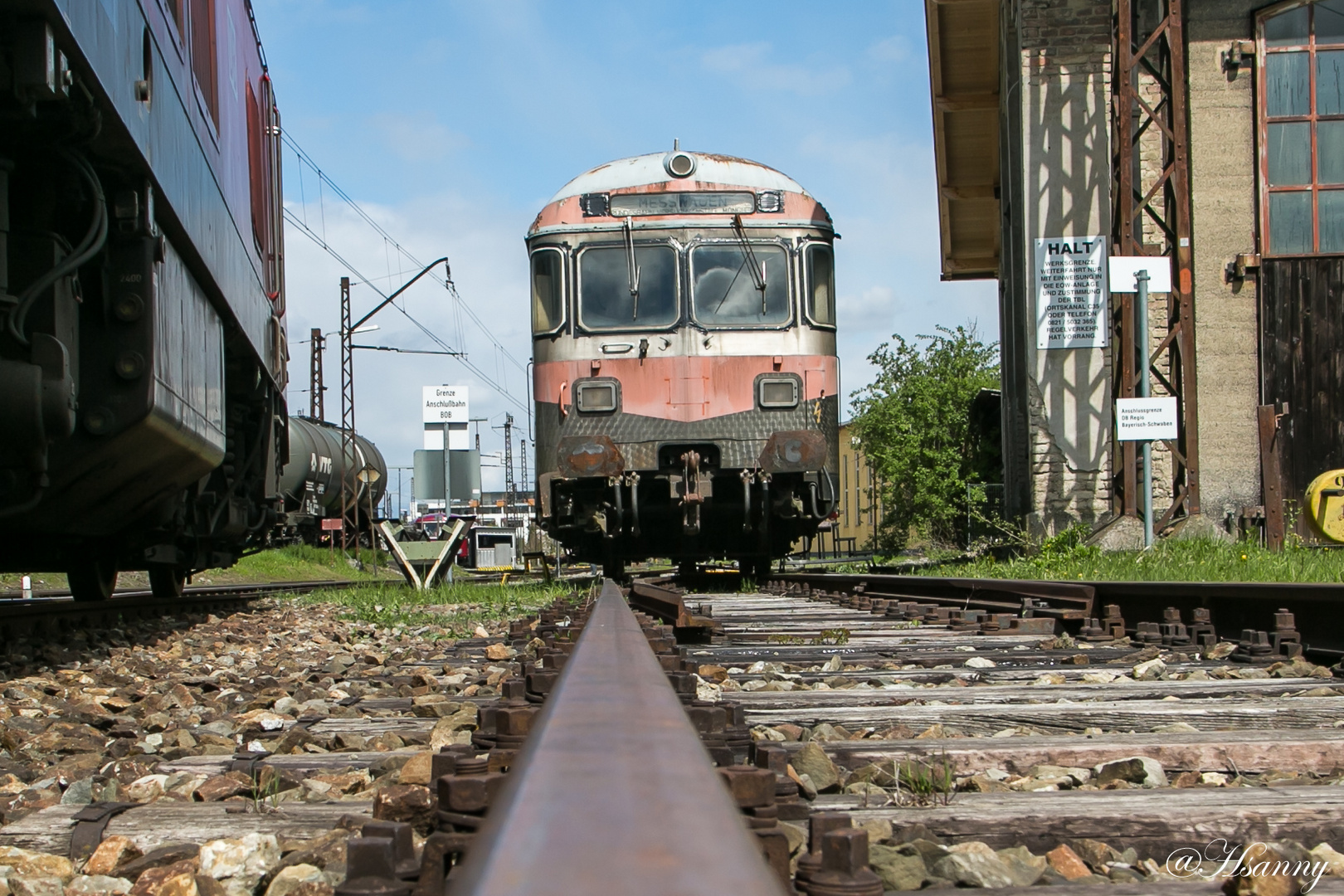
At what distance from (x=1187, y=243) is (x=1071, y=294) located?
1.39m

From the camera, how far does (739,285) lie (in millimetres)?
11070

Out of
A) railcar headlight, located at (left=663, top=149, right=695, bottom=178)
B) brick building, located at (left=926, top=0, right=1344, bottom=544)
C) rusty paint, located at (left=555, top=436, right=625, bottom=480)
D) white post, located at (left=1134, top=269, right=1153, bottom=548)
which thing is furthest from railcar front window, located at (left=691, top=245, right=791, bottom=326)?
brick building, located at (left=926, top=0, right=1344, bottom=544)

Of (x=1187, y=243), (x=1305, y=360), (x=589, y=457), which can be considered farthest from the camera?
(x=1305, y=360)

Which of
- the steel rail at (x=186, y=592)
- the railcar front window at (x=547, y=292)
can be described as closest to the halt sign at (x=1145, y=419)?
the railcar front window at (x=547, y=292)

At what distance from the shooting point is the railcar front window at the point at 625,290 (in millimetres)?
10984

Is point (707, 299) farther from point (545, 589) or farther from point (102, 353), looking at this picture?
point (102, 353)

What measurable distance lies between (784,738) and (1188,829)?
115 centimetres

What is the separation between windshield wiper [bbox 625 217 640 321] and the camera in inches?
433

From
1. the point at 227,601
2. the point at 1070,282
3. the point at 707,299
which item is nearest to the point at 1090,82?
the point at 1070,282

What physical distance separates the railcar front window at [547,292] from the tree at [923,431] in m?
19.7

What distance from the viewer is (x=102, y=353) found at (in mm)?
5281

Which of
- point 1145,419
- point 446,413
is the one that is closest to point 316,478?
point 446,413

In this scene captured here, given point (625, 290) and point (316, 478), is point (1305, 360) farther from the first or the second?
point (316, 478)

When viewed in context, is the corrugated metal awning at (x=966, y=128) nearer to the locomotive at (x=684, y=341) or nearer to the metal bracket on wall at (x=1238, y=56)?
the metal bracket on wall at (x=1238, y=56)
